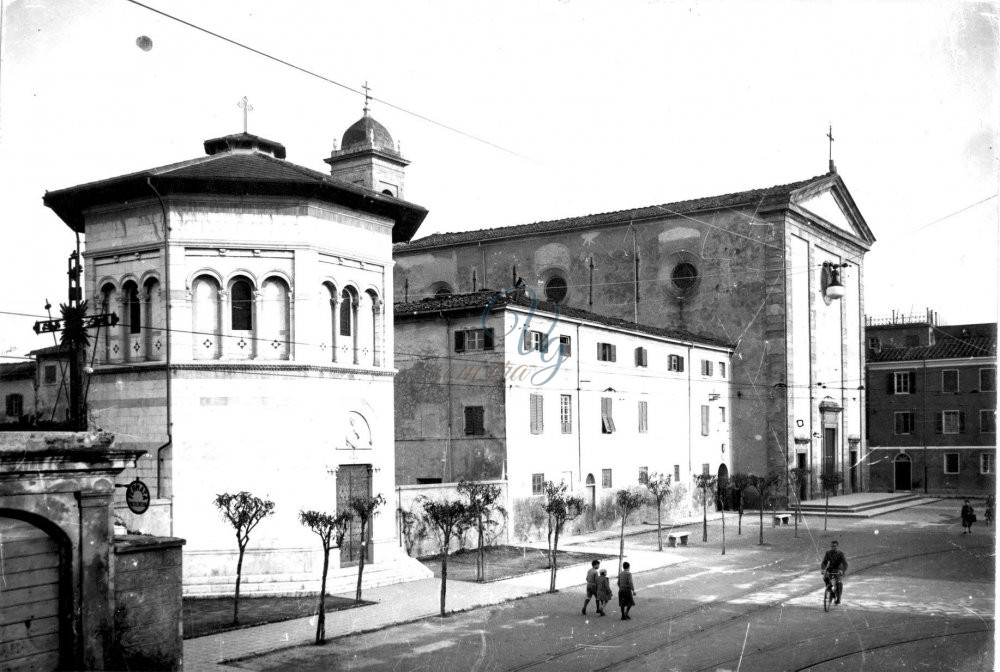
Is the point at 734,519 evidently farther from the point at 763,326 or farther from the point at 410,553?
the point at 410,553

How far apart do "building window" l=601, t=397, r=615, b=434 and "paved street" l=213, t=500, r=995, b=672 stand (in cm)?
888

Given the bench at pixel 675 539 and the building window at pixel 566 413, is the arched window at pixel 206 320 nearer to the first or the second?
the building window at pixel 566 413

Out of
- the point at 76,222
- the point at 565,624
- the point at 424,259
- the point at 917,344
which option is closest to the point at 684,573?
the point at 565,624

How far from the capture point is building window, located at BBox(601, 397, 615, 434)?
3547cm

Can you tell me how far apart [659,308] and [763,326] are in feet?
16.5

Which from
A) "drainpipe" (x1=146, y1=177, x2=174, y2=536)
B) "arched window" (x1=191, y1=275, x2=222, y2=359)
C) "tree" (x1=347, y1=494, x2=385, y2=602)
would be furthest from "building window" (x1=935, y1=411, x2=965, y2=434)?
"drainpipe" (x1=146, y1=177, x2=174, y2=536)

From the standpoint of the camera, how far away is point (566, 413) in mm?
33500

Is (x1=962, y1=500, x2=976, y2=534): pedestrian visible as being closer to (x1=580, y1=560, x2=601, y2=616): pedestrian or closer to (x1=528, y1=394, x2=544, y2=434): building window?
(x1=528, y1=394, x2=544, y2=434): building window

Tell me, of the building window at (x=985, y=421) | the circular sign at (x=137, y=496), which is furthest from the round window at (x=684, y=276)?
the circular sign at (x=137, y=496)

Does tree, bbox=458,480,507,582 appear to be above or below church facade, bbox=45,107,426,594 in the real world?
below

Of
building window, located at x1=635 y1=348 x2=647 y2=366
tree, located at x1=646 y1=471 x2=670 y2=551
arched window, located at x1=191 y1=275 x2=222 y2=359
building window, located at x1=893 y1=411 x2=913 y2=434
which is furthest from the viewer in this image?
building window, located at x1=893 y1=411 x2=913 y2=434

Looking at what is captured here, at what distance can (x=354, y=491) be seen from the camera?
77.7 ft

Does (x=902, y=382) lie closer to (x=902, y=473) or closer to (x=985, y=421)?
(x=902, y=473)

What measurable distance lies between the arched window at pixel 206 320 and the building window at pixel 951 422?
130 feet
